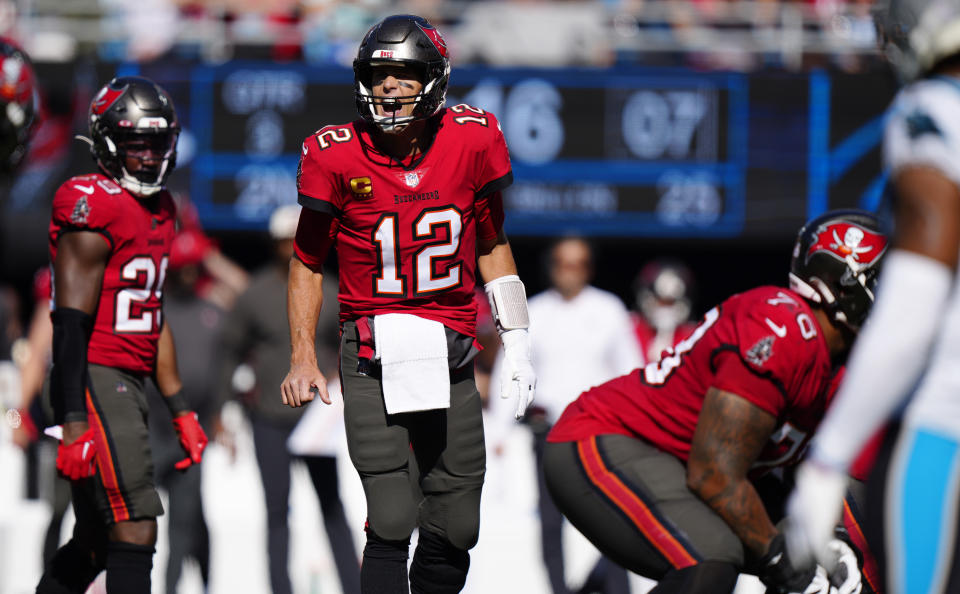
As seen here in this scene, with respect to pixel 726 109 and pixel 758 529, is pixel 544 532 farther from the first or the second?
pixel 726 109

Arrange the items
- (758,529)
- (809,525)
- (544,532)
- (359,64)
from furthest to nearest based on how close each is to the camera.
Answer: (544,532), (359,64), (758,529), (809,525)

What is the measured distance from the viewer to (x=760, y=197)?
9562 mm

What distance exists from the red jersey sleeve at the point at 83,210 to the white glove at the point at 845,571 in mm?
2469

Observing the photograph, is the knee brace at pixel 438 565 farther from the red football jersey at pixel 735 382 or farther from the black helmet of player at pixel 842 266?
the black helmet of player at pixel 842 266

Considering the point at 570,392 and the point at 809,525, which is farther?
the point at 570,392

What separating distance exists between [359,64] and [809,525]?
2.07m

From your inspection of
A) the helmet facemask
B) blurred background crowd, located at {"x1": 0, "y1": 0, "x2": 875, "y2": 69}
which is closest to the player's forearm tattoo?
the helmet facemask

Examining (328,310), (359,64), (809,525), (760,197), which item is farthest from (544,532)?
(760,197)

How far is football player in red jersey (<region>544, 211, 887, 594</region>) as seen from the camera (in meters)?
3.56

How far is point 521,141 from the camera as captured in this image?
9469mm

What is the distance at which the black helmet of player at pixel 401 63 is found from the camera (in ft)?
12.5

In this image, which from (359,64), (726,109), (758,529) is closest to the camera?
(758,529)

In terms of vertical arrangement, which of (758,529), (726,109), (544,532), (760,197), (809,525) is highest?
(726,109)

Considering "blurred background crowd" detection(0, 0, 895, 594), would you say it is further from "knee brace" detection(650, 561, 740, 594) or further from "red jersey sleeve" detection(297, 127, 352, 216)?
"knee brace" detection(650, 561, 740, 594)
